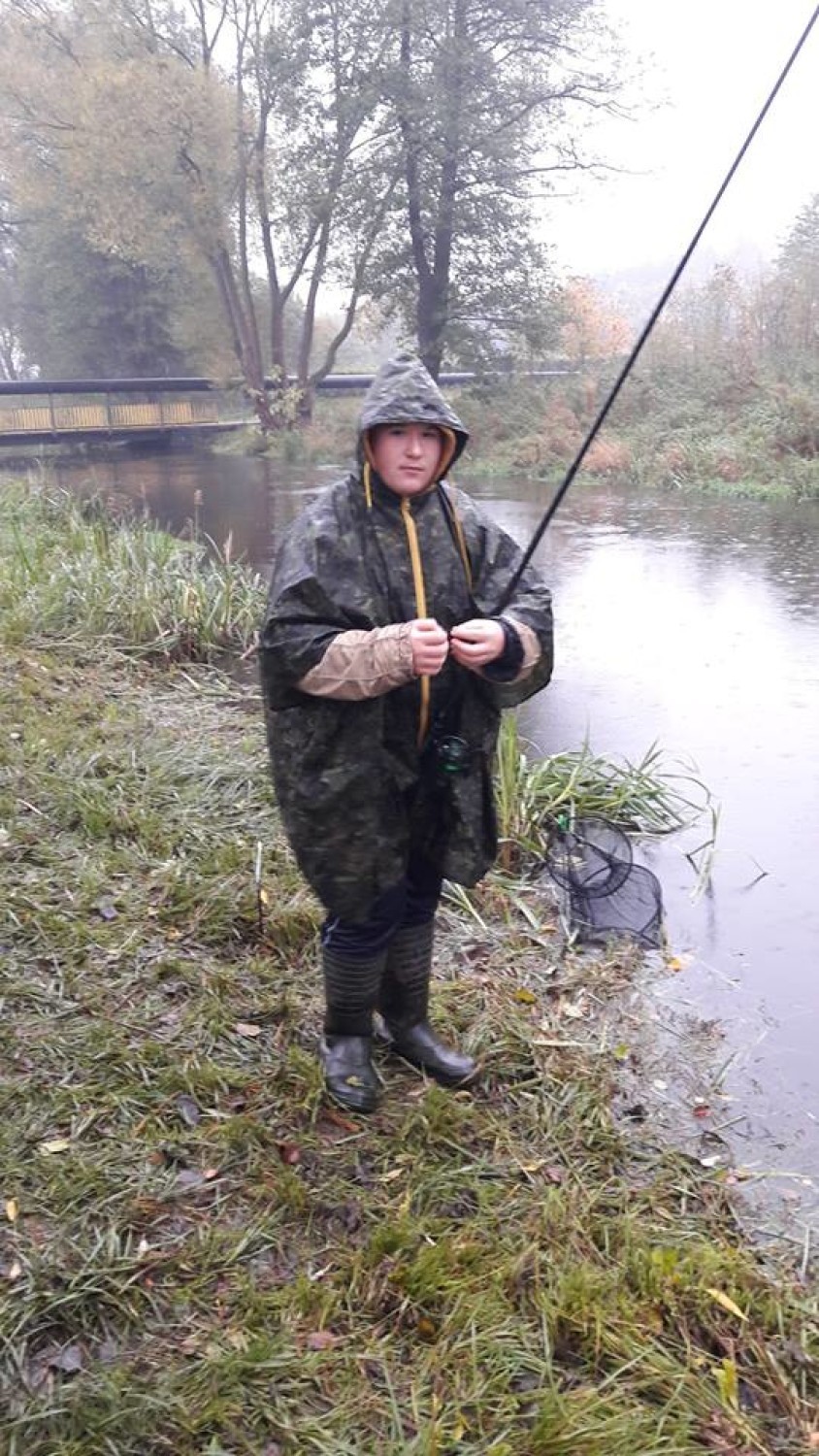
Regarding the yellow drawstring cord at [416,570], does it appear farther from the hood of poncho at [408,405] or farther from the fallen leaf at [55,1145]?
the fallen leaf at [55,1145]

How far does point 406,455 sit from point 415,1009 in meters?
1.45

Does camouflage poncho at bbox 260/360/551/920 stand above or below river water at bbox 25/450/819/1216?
above

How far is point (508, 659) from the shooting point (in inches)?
96.3

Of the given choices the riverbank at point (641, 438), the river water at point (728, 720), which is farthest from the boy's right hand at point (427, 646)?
the riverbank at point (641, 438)

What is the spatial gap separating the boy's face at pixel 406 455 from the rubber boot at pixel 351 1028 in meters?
1.14

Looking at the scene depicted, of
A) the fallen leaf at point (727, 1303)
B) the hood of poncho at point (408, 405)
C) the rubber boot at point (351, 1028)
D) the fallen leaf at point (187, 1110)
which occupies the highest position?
the hood of poncho at point (408, 405)

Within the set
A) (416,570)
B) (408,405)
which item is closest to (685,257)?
(408,405)

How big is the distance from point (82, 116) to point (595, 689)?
21708 millimetres

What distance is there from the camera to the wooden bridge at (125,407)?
24484 millimetres

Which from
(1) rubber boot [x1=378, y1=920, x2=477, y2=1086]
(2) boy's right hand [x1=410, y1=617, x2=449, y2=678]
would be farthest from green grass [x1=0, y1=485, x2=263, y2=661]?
(2) boy's right hand [x1=410, y1=617, x2=449, y2=678]

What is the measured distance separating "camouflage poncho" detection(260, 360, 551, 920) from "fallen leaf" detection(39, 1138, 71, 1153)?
848mm

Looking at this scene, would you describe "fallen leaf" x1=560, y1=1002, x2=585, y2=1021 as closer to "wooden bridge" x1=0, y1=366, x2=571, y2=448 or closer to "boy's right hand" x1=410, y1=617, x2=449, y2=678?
"boy's right hand" x1=410, y1=617, x2=449, y2=678

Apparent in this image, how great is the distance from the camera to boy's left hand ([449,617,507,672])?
233 cm

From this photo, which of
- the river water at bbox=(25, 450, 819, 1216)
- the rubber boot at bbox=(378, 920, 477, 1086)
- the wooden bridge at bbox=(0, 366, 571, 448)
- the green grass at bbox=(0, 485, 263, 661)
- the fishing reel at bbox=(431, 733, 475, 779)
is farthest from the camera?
the wooden bridge at bbox=(0, 366, 571, 448)
